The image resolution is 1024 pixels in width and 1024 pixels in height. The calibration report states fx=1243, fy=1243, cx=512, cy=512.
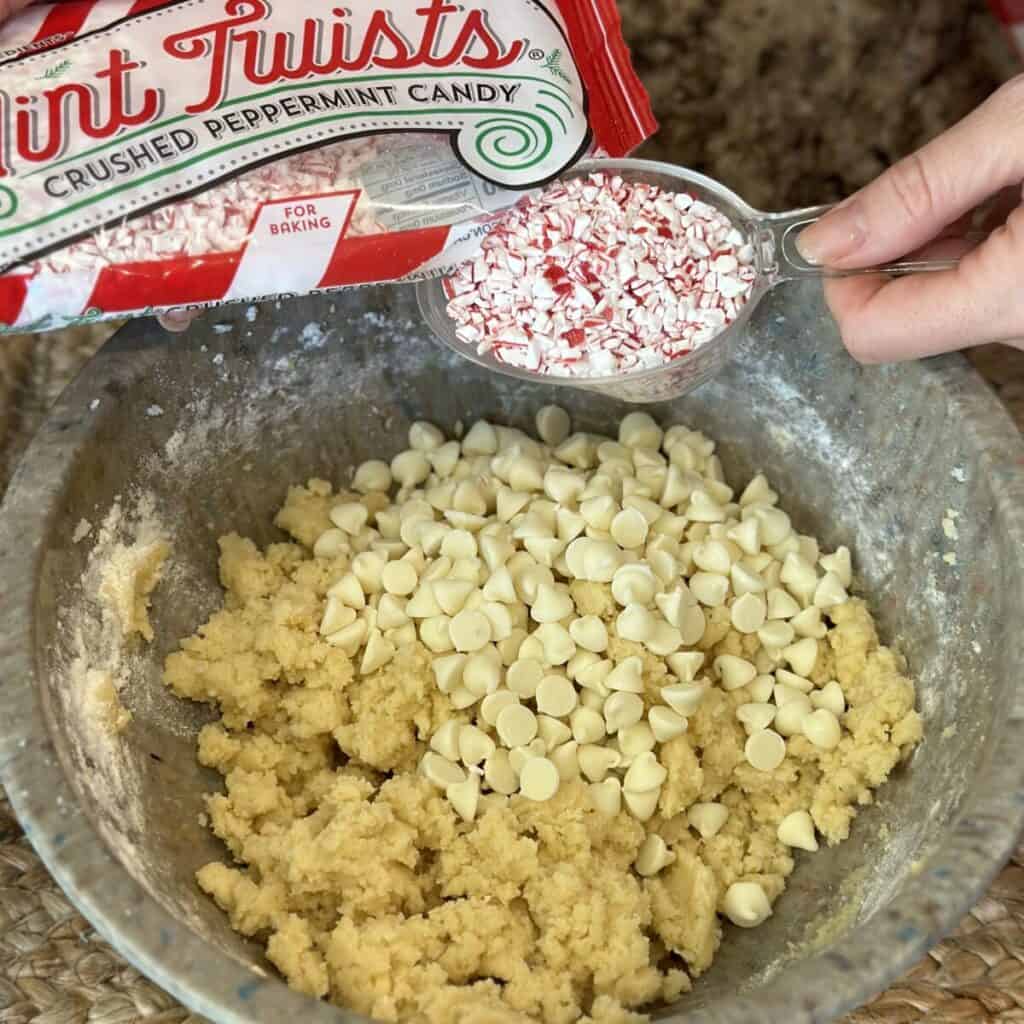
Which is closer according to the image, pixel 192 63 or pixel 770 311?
pixel 192 63

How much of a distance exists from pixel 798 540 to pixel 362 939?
0.57m

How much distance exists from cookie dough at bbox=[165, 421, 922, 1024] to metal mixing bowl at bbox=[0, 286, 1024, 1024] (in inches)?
1.2

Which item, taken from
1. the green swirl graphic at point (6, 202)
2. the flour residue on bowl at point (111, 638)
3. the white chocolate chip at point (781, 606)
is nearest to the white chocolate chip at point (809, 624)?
the white chocolate chip at point (781, 606)

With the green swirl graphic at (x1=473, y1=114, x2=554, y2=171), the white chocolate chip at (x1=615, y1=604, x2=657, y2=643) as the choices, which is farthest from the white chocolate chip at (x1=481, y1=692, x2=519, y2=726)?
the green swirl graphic at (x1=473, y1=114, x2=554, y2=171)

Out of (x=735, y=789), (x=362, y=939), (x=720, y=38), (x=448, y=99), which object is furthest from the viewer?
(x=720, y=38)

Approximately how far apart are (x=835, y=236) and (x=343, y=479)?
56 cm

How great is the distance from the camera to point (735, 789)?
1.08 meters

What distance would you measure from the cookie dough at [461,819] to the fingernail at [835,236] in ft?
0.93

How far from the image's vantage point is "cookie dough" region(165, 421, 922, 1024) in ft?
2.89

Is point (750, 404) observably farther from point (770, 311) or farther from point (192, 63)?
point (192, 63)

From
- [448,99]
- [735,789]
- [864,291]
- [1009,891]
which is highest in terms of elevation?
[448,99]

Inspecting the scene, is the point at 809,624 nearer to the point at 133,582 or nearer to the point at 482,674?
the point at 482,674

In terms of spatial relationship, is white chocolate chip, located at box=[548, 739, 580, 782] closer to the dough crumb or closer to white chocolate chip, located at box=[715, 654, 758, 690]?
white chocolate chip, located at box=[715, 654, 758, 690]

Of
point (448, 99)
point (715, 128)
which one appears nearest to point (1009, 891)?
point (448, 99)
